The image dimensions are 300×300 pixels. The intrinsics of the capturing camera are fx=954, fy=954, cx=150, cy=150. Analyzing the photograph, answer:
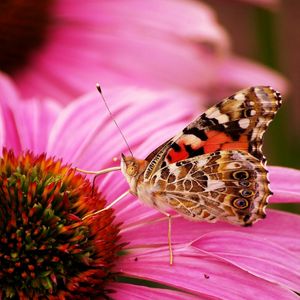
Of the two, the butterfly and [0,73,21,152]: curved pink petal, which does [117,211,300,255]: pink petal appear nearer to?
the butterfly

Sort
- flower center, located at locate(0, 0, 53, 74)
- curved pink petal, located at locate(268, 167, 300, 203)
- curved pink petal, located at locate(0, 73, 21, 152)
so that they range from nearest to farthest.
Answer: curved pink petal, located at locate(268, 167, 300, 203) < curved pink petal, located at locate(0, 73, 21, 152) < flower center, located at locate(0, 0, 53, 74)

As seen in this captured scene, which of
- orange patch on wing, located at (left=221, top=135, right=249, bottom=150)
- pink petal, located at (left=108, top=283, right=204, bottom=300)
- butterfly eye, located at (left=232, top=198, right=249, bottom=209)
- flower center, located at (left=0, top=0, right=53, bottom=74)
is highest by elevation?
flower center, located at (left=0, top=0, right=53, bottom=74)

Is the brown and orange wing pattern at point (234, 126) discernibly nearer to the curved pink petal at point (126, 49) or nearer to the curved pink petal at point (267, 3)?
the curved pink petal at point (126, 49)

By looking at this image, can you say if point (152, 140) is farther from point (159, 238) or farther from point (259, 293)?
point (259, 293)

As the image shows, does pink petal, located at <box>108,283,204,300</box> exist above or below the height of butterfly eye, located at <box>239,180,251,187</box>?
below

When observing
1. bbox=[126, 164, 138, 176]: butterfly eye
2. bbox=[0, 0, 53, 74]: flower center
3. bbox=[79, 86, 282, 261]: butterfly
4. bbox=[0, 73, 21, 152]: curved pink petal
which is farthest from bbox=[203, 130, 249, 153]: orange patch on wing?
bbox=[0, 0, 53, 74]: flower center

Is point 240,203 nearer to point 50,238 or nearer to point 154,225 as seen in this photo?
point 154,225

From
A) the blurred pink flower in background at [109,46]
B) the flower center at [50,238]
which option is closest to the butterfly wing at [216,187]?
the flower center at [50,238]
